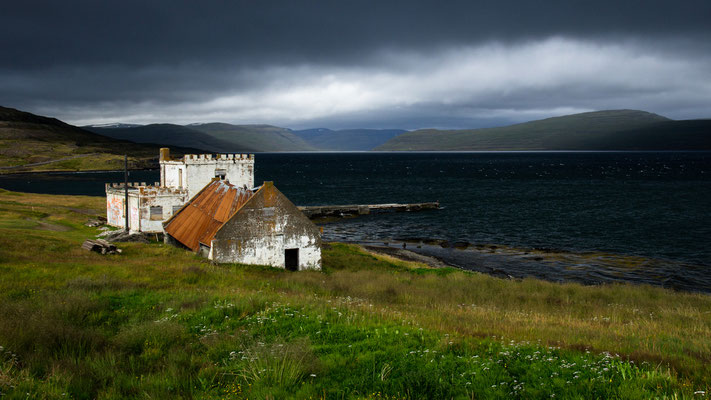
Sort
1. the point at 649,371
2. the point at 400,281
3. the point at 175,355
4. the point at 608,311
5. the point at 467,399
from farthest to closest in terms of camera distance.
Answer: the point at 400,281, the point at 608,311, the point at 175,355, the point at 649,371, the point at 467,399

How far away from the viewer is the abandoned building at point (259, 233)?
29484 mm

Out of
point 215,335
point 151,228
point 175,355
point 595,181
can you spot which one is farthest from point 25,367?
point 595,181

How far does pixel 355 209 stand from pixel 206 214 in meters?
45.3

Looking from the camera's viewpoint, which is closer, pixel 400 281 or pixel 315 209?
pixel 400 281

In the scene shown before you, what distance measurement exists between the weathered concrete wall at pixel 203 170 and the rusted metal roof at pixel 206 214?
252 inches

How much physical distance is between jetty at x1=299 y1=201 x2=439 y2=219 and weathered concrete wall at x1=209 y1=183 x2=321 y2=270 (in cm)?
4182

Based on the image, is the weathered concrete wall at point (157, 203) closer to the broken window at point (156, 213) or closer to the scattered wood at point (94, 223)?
the broken window at point (156, 213)

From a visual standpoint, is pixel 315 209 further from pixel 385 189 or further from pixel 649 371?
pixel 649 371

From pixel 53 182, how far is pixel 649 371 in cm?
14634

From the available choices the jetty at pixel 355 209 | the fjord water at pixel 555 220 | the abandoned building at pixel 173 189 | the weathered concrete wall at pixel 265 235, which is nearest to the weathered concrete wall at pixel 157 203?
the abandoned building at pixel 173 189

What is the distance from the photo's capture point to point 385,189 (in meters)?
118

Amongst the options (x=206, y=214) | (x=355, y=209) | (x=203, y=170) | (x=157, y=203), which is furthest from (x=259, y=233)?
(x=355, y=209)

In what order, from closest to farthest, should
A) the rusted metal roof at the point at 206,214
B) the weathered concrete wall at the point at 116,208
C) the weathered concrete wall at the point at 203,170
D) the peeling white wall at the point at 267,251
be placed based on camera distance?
the peeling white wall at the point at 267,251 < the rusted metal roof at the point at 206,214 < the weathered concrete wall at the point at 203,170 < the weathered concrete wall at the point at 116,208

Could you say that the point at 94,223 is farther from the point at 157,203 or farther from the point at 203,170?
the point at 203,170
